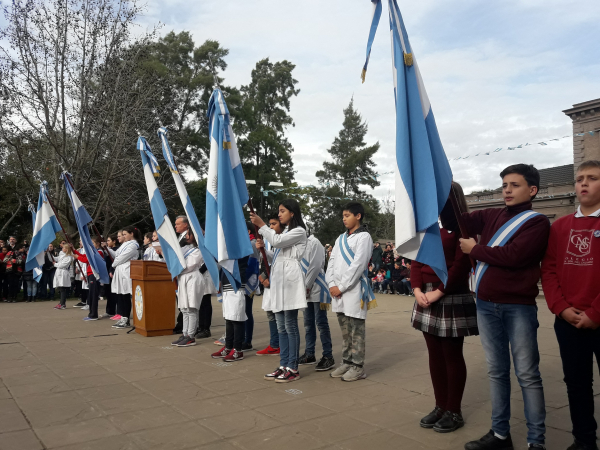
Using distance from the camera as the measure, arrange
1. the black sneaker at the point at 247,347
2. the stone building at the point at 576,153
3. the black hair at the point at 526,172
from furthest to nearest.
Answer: the stone building at the point at 576,153
the black sneaker at the point at 247,347
the black hair at the point at 526,172

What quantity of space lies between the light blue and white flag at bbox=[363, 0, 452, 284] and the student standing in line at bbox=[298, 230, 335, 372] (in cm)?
254

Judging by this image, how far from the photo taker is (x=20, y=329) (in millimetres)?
9328

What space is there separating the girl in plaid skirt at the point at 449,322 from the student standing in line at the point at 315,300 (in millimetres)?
2158

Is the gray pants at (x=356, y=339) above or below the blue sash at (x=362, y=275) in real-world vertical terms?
below

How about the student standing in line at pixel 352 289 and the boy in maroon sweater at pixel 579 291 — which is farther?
the student standing in line at pixel 352 289

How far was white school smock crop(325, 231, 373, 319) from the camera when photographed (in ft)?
17.6

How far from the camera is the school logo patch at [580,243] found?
3.11 m

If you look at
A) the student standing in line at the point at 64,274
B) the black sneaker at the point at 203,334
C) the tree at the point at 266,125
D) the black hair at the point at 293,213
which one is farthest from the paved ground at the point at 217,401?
the tree at the point at 266,125

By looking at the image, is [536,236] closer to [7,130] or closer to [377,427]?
[377,427]

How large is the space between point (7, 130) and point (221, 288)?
45.0 feet

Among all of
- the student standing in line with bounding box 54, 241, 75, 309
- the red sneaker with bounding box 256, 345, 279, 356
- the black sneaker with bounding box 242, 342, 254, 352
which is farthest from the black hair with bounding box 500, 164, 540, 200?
the student standing in line with bounding box 54, 241, 75, 309

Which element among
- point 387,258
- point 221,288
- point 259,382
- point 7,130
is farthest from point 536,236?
point 7,130

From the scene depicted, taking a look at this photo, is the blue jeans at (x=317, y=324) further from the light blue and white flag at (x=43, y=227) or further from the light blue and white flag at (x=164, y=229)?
the light blue and white flag at (x=43, y=227)

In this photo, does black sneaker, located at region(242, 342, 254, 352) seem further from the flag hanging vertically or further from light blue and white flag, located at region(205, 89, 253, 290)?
light blue and white flag, located at region(205, 89, 253, 290)
